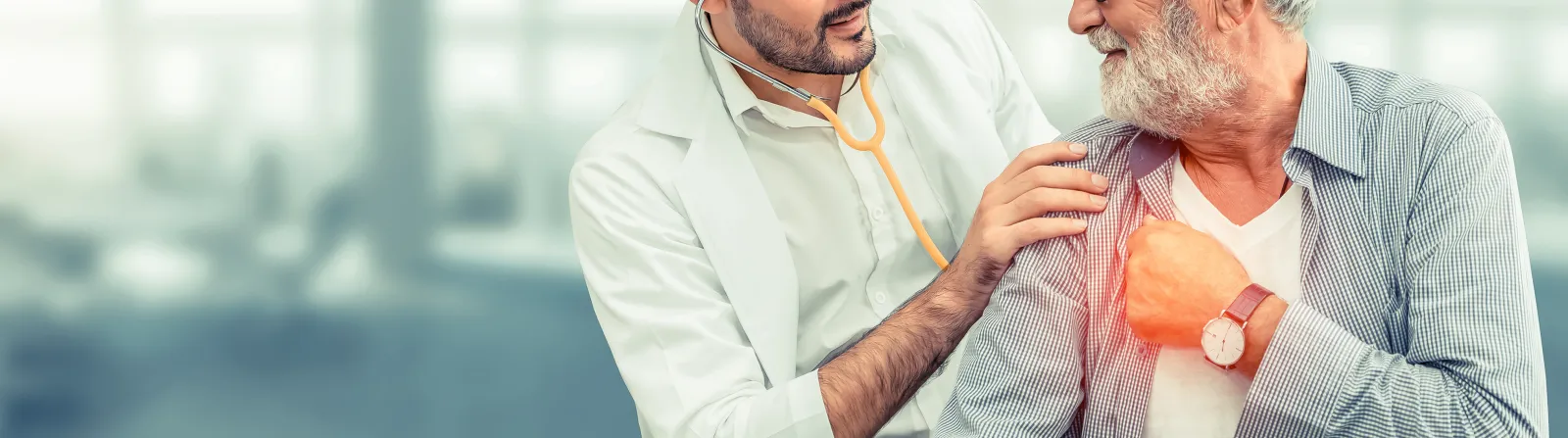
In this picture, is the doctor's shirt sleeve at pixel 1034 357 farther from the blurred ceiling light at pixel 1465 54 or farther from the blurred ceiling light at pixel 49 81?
the blurred ceiling light at pixel 49 81

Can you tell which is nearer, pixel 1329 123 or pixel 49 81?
pixel 1329 123

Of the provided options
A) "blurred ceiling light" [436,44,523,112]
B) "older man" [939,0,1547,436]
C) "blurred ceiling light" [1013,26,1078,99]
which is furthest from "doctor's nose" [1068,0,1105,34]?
"blurred ceiling light" [436,44,523,112]

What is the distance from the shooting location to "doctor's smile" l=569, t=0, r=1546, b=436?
1.33m

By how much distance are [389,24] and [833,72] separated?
176 centimetres

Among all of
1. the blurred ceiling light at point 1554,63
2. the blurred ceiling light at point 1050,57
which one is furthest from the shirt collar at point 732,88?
the blurred ceiling light at point 1554,63

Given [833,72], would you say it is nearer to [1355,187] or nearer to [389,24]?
[1355,187]

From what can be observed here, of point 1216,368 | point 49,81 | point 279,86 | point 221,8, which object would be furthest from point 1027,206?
point 49,81

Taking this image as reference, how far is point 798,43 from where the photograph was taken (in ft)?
6.12

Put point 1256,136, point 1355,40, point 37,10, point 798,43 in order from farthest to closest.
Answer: point 37,10 < point 1355,40 < point 798,43 < point 1256,136

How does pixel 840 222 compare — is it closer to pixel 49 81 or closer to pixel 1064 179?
pixel 1064 179

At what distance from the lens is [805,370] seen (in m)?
2.11

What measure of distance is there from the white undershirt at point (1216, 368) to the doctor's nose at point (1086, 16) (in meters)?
0.25

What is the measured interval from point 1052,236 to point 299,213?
2.23m

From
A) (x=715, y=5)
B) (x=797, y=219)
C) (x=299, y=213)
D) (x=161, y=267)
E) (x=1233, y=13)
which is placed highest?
(x=1233, y=13)
